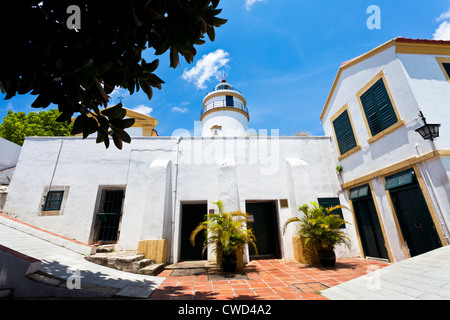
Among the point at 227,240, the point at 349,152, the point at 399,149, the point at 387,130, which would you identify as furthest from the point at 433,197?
the point at 227,240

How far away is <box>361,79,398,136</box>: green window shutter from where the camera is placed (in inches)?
265

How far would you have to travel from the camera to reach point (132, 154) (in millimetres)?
9055

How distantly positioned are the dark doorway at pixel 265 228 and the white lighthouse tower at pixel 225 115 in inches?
395

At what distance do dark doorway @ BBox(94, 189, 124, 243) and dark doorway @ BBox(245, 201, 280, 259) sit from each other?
566cm

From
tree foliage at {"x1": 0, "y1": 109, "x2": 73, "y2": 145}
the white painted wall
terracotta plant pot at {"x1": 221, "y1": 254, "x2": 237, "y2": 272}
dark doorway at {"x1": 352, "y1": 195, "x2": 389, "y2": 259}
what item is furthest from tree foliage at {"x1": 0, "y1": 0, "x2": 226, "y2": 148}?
tree foliage at {"x1": 0, "y1": 109, "x2": 73, "y2": 145}

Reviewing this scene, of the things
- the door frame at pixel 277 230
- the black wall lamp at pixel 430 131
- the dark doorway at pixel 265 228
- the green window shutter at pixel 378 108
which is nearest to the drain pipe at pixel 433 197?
the black wall lamp at pixel 430 131

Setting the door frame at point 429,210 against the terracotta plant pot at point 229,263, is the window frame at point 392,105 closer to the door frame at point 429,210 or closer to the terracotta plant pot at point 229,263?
the door frame at point 429,210

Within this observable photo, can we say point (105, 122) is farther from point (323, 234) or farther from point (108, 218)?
point (108, 218)

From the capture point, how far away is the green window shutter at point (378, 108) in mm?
6739

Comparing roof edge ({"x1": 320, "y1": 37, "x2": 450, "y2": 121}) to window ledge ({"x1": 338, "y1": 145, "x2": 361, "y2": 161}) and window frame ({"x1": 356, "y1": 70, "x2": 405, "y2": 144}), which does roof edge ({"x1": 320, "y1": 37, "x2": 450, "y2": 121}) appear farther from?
window ledge ({"x1": 338, "y1": 145, "x2": 361, "y2": 161})

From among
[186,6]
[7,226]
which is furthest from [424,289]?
[7,226]

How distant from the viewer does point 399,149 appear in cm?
640

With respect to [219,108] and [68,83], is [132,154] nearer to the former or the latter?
[68,83]

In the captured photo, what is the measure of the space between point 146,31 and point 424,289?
5.27 m
